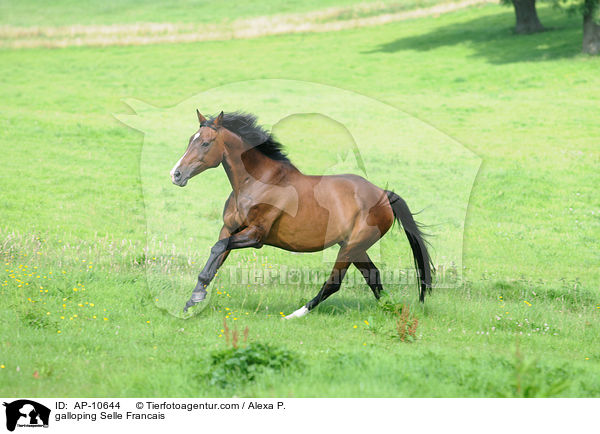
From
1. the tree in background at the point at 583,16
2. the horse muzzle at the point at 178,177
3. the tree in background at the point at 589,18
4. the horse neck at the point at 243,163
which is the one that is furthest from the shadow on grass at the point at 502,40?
the horse muzzle at the point at 178,177

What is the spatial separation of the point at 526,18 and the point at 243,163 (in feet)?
128

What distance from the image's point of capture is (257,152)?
897 cm

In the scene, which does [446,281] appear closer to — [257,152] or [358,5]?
[257,152]

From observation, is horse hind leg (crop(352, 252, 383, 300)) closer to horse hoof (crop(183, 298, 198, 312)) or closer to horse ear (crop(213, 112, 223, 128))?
horse hoof (crop(183, 298, 198, 312))

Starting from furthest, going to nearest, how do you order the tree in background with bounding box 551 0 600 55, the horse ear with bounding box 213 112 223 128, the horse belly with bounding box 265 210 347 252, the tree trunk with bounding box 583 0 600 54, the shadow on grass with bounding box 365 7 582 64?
the shadow on grass with bounding box 365 7 582 64, the tree trunk with bounding box 583 0 600 54, the tree in background with bounding box 551 0 600 55, the horse belly with bounding box 265 210 347 252, the horse ear with bounding box 213 112 223 128

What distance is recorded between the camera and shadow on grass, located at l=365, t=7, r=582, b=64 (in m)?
38.5

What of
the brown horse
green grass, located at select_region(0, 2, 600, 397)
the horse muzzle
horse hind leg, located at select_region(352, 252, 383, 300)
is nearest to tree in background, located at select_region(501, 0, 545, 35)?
green grass, located at select_region(0, 2, 600, 397)

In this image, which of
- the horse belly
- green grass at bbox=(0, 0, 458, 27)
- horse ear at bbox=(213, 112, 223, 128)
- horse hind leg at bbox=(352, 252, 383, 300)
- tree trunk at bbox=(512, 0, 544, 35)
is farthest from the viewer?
green grass at bbox=(0, 0, 458, 27)

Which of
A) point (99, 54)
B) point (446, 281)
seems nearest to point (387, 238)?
point (446, 281)

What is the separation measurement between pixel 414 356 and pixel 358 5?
169ft

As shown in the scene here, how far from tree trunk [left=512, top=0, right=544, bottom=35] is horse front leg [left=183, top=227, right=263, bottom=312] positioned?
38.2m

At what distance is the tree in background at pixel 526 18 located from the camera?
136 feet

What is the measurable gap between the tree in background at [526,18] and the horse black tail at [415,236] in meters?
36.2

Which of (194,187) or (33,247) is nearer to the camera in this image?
(33,247)
